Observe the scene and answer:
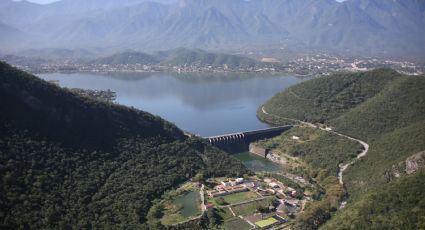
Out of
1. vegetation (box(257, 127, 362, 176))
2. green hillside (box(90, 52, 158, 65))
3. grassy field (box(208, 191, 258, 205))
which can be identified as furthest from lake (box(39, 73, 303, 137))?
green hillside (box(90, 52, 158, 65))

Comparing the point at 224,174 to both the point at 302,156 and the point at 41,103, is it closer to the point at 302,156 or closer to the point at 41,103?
the point at 302,156

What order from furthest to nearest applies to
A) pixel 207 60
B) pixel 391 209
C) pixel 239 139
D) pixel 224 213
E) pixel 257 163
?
pixel 207 60, pixel 239 139, pixel 257 163, pixel 224 213, pixel 391 209

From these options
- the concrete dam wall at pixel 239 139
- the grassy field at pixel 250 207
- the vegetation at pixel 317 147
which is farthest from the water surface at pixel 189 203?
the concrete dam wall at pixel 239 139

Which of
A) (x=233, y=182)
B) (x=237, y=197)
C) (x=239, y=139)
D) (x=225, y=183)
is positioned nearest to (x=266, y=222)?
(x=237, y=197)

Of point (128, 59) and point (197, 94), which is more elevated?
point (128, 59)

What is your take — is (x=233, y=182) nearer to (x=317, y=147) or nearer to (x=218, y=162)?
(x=218, y=162)

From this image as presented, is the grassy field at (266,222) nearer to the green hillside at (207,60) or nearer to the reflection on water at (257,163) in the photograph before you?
the reflection on water at (257,163)
